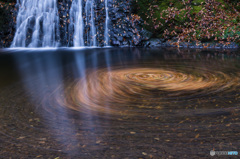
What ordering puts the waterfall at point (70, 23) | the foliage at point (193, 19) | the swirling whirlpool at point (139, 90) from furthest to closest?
the waterfall at point (70, 23)
the foliage at point (193, 19)
the swirling whirlpool at point (139, 90)

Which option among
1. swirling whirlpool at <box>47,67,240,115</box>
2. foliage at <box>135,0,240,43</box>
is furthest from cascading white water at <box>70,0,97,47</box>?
swirling whirlpool at <box>47,67,240,115</box>

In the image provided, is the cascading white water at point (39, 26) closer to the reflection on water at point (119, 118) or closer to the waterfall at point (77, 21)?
the waterfall at point (77, 21)

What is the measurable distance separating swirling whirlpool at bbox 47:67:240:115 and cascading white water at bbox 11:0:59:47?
323 inches

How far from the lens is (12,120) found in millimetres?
2307

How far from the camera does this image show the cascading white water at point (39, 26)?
1218cm

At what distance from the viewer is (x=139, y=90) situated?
11.4ft

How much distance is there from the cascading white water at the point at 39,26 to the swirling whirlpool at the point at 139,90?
820cm

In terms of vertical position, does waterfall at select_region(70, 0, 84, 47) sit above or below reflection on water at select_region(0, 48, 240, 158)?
above

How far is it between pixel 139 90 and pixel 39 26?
33.8ft

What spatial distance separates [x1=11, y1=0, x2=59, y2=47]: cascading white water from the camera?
1218cm

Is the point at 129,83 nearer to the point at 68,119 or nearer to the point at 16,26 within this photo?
the point at 68,119

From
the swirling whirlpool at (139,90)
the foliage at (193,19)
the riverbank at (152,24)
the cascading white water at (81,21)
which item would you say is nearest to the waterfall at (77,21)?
the cascading white water at (81,21)

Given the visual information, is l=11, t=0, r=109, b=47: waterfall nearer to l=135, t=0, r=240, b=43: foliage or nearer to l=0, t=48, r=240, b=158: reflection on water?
l=135, t=0, r=240, b=43: foliage

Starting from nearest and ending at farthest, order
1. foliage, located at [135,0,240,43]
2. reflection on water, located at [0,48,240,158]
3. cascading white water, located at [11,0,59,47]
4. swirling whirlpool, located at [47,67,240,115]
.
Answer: reflection on water, located at [0,48,240,158] → swirling whirlpool, located at [47,67,240,115] → foliage, located at [135,0,240,43] → cascading white water, located at [11,0,59,47]
